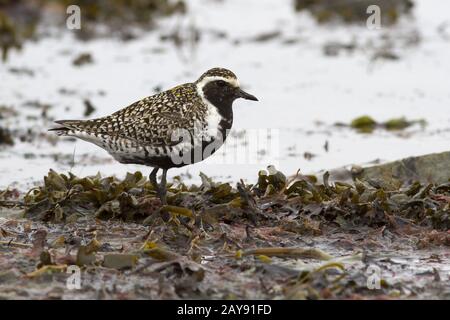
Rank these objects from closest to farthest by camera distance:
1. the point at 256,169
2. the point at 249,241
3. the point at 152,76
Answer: the point at 249,241 → the point at 256,169 → the point at 152,76

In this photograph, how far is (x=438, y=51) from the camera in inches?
609

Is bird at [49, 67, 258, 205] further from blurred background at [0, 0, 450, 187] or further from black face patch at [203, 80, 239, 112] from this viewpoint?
blurred background at [0, 0, 450, 187]

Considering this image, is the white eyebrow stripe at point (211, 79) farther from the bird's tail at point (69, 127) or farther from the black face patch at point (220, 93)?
the bird's tail at point (69, 127)

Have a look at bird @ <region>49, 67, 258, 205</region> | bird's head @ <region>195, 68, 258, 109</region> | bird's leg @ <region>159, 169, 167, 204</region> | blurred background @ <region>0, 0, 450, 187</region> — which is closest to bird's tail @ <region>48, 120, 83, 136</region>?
bird @ <region>49, 67, 258, 205</region>

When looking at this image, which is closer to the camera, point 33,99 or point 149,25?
point 33,99

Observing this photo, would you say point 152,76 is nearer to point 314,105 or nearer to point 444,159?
point 314,105

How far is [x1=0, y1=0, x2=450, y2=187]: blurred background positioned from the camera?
10.6 meters

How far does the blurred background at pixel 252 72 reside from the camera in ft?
34.8

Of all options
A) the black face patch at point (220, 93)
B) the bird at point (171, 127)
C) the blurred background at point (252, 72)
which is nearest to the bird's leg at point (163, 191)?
the bird at point (171, 127)

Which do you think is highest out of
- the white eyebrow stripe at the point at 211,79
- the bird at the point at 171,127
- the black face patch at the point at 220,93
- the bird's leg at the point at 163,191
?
the white eyebrow stripe at the point at 211,79

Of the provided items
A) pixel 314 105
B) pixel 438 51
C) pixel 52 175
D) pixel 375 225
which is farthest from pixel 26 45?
pixel 375 225

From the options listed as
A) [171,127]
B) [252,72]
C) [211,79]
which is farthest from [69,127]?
[252,72]

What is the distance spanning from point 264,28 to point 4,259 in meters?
12.2

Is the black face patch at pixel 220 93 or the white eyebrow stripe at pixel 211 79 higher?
the white eyebrow stripe at pixel 211 79
